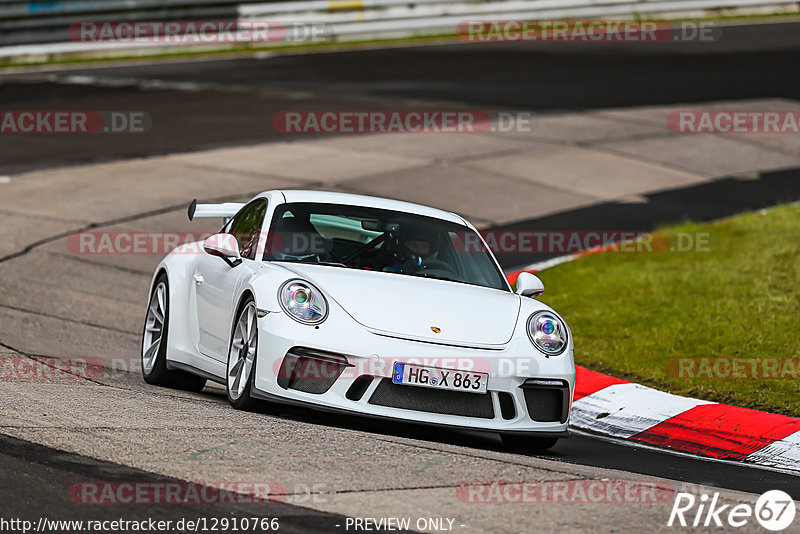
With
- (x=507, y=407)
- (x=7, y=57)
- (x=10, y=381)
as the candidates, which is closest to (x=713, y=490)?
(x=507, y=407)

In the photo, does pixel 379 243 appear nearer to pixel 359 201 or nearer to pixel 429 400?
pixel 359 201

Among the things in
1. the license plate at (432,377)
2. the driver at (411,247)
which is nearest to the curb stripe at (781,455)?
the license plate at (432,377)

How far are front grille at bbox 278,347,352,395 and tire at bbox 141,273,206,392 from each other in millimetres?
1739

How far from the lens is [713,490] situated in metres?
6.00

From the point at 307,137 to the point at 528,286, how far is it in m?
12.8

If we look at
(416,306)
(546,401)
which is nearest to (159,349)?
(416,306)

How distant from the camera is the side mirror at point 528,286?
8.16m

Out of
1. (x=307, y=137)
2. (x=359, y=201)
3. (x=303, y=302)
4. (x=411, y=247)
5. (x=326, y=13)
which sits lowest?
(x=303, y=302)

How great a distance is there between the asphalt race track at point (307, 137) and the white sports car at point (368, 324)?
22cm

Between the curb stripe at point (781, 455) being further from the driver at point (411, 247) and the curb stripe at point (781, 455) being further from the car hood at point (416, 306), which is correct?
the driver at point (411, 247)

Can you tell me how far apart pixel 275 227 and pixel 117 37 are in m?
21.1

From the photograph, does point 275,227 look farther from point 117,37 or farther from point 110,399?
point 117,37

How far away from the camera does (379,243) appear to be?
829 cm

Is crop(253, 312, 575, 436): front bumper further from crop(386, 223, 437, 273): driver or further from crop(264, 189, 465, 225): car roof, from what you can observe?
crop(264, 189, 465, 225): car roof
